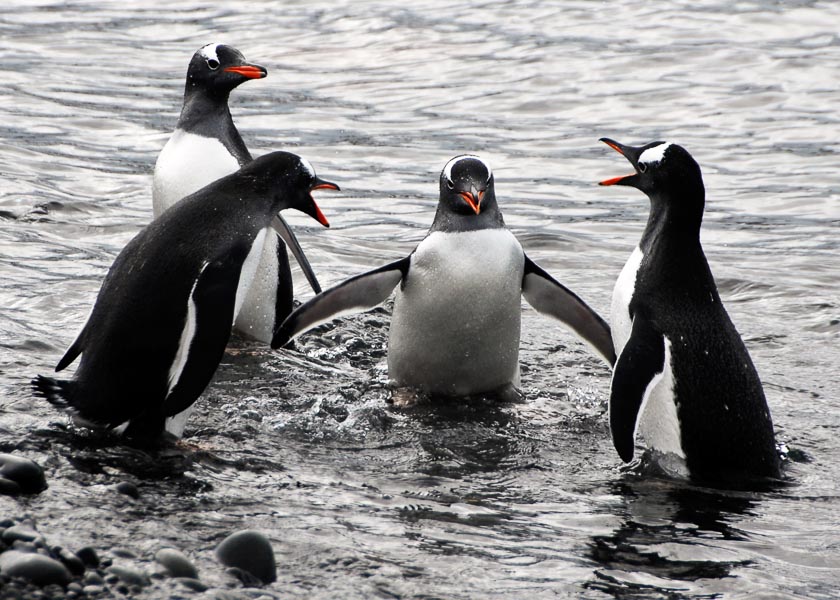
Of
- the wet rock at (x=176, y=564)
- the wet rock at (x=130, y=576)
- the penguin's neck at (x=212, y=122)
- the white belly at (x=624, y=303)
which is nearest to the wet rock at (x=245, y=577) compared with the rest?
the wet rock at (x=176, y=564)

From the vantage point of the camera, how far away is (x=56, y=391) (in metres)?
4.05

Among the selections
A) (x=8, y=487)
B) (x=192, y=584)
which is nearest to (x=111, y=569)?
(x=192, y=584)

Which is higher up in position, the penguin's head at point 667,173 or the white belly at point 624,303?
the penguin's head at point 667,173

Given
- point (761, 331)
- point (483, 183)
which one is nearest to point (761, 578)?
point (483, 183)

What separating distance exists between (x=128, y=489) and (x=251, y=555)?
2.15ft

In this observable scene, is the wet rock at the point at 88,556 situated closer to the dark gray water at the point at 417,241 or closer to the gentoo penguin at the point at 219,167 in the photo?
the dark gray water at the point at 417,241

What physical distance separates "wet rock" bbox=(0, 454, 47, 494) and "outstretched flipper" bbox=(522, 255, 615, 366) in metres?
2.46

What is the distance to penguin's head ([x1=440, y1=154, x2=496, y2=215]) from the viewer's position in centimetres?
519

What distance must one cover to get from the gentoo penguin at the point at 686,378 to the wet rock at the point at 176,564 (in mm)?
1778

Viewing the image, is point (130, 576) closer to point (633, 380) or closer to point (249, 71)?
point (633, 380)

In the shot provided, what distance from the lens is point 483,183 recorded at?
523cm

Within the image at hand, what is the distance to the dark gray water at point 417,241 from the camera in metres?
3.56

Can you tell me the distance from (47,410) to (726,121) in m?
8.75

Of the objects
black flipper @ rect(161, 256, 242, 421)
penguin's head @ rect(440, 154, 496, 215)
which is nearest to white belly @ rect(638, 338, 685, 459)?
penguin's head @ rect(440, 154, 496, 215)
